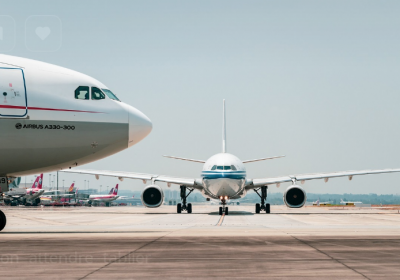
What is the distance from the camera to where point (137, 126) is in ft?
56.5

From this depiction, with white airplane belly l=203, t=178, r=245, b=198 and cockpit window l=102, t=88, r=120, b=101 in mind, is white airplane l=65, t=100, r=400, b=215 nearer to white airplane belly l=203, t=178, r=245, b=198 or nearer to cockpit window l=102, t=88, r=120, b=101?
white airplane belly l=203, t=178, r=245, b=198

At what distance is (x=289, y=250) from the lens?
1164 centimetres

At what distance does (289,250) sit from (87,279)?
213 inches

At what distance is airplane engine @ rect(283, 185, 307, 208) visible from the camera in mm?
36494

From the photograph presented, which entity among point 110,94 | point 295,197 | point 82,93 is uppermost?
point 110,94

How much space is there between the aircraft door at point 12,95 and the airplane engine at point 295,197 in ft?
79.1

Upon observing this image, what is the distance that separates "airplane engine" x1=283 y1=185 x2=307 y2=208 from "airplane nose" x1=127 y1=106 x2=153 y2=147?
20.8 meters

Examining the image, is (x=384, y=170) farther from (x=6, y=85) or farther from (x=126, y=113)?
(x=6, y=85)

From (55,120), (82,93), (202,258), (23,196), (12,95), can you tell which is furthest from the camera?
(23,196)

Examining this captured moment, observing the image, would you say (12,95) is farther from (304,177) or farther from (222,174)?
(304,177)

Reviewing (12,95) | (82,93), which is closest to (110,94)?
(82,93)

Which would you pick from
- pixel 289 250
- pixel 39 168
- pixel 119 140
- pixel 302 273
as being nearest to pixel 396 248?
pixel 289 250

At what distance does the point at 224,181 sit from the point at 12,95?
67.7 ft

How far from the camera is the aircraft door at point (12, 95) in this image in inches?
611
